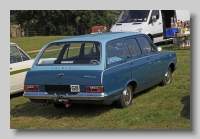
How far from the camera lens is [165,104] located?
7.94 metres

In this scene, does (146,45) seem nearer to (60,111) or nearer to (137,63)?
(137,63)

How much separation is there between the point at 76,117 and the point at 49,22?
30281 mm

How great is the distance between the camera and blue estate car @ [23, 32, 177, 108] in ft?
23.1

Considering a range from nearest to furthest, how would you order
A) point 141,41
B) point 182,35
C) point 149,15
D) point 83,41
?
point 83,41, point 141,41, point 182,35, point 149,15

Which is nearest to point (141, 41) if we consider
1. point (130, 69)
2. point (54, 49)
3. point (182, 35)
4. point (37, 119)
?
point (130, 69)

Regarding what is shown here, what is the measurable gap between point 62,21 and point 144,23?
20.4 meters

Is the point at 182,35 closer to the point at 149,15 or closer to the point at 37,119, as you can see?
the point at 149,15

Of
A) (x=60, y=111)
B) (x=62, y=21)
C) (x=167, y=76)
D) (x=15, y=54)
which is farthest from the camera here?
(x=62, y=21)

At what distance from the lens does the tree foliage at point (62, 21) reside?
3556cm

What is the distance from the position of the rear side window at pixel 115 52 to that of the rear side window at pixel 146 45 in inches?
38.8

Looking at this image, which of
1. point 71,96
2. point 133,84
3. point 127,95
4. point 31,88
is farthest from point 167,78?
point 31,88

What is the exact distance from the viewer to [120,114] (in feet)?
24.2

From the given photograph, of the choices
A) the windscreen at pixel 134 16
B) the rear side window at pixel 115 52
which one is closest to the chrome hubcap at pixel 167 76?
the rear side window at pixel 115 52

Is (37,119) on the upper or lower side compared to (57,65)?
lower
